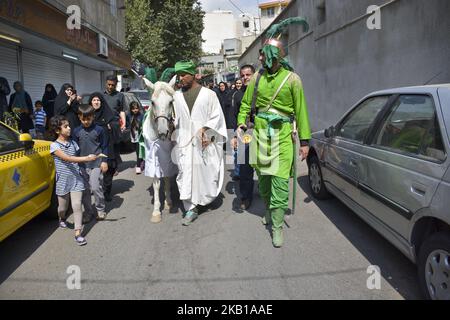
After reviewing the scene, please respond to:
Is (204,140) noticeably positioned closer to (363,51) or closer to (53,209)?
(53,209)

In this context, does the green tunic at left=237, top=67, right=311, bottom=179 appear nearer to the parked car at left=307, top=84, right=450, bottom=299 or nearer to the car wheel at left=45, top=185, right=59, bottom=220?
the parked car at left=307, top=84, right=450, bottom=299

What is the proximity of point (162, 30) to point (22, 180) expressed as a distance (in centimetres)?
2528

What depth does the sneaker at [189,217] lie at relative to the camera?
478 cm

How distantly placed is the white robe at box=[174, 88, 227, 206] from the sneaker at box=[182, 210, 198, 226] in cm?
15

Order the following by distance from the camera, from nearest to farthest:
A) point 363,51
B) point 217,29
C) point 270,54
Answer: point 270,54, point 363,51, point 217,29

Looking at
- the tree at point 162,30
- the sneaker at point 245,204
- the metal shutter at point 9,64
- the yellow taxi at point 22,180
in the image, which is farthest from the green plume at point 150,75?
the tree at point 162,30

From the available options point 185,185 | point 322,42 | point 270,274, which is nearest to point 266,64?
point 185,185

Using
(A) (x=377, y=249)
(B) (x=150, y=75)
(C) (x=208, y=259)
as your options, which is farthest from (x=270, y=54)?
(A) (x=377, y=249)

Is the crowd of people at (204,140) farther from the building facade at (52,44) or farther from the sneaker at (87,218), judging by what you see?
the building facade at (52,44)

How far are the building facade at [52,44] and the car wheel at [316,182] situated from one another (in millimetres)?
6919

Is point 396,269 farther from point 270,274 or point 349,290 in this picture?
point 270,274

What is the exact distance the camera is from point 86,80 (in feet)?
59.9

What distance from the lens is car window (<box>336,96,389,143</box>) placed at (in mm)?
4113

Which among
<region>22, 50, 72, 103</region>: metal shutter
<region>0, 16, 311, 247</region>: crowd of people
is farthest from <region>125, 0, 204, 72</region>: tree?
<region>0, 16, 311, 247</region>: crowd of people
